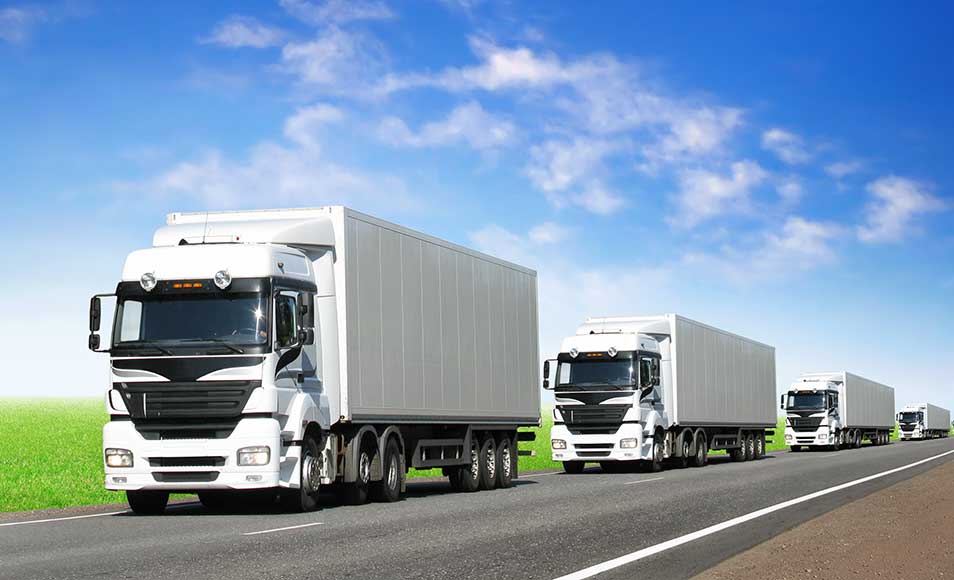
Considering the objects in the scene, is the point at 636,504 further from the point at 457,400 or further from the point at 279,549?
the point at 279,549

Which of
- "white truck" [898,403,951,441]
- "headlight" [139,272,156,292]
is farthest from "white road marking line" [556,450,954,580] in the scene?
"white truck" [898,403,951,441]

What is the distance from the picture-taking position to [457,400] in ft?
68.7

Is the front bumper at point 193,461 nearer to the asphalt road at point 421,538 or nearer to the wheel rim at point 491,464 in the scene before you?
the asphalt road at point 421,538

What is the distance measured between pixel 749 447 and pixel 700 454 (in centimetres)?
782

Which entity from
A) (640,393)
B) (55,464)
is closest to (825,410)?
(640,393)

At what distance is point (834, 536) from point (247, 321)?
7.26 m

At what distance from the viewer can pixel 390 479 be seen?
18.3 m

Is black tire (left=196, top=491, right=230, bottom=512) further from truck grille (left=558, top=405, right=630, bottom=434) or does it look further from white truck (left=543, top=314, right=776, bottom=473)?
truck grille (left=558, top=405, right=630, bottom=434)

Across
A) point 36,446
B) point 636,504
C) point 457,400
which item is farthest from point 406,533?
point 36,446

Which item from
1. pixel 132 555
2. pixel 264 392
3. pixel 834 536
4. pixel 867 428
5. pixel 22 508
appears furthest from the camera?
pixel 867 428

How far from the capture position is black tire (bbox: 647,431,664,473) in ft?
98.9

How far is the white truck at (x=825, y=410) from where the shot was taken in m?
53.5

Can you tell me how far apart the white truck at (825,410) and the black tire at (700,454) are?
1970cm

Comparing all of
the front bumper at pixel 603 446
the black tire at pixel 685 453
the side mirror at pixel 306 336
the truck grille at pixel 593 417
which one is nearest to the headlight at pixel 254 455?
the side mirror at pixel 306 336
